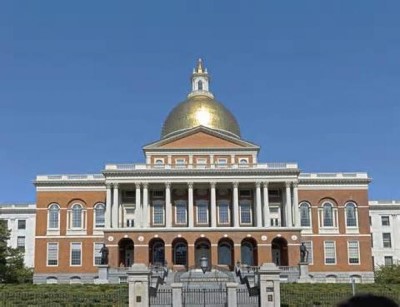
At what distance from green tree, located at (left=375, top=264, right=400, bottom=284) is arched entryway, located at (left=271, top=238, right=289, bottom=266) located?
9961mm

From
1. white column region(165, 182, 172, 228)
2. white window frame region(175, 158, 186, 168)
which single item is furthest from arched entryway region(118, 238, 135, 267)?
white window frame region(175, 158, 186, 168)

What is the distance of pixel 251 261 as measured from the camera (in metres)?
74.2

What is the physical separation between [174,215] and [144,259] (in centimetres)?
649

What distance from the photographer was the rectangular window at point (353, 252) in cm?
7650

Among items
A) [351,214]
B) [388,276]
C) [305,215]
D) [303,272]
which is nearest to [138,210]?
[303,272]

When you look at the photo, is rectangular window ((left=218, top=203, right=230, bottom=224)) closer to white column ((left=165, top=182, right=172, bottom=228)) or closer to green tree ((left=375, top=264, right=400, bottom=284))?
white column ((left=165, top=182, right=172, bottom=228))

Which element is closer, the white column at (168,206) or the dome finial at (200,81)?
the white column at (168,206)

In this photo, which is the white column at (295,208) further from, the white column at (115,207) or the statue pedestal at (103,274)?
the statue pedestal at (103,274)

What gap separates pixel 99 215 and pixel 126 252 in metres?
6.70

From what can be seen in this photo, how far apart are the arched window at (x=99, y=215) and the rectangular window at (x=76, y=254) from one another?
124 inches

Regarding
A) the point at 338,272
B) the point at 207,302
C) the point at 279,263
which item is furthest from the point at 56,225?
the point at 207,302

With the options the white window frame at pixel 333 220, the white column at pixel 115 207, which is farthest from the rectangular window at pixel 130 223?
the white window frame at pixel 333 220

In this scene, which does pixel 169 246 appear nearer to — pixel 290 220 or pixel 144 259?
pixel 144 259

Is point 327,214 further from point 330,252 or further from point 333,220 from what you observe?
point 330,252
